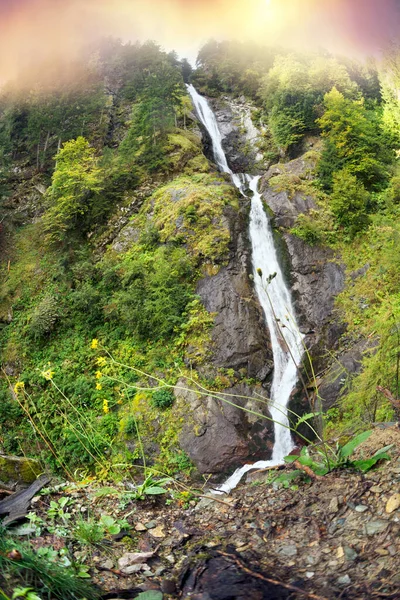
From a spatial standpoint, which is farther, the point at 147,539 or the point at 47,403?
the point at 47,403

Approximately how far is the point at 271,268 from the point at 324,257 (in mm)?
1963

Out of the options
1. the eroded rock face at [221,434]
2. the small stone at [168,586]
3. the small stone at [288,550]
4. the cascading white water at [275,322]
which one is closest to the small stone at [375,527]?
the small stone at [288,550]

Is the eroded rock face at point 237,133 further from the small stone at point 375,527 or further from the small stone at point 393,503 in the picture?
the small stone at point 375,527

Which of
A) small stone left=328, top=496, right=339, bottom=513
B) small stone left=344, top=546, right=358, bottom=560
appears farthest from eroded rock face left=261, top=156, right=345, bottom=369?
small stone left=344, top=546, right=358, bottom=560

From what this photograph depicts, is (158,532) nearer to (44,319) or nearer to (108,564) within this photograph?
(108,564)

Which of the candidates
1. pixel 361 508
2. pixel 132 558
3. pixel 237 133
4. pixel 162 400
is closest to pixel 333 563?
pixel 361 508

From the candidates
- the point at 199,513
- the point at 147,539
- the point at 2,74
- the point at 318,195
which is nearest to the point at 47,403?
the point at 199,513

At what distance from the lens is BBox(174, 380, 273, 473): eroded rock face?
27.9 ft

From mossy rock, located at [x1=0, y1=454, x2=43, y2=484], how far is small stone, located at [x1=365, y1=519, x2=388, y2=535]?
6.20 meters

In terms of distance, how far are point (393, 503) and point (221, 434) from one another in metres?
6.52

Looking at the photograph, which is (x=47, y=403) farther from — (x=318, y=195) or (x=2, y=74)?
(x=2, y=74)

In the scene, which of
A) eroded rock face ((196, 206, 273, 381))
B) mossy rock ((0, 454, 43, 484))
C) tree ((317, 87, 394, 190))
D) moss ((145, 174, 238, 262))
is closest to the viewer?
mossy rock ((0, 454, 43, 484))

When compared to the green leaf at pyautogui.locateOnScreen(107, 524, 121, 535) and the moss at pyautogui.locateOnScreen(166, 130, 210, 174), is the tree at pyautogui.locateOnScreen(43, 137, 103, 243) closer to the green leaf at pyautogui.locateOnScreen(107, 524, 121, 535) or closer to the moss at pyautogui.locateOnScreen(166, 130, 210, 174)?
the moss at pyautogui.locateOnScreen(166, 130, 210, 174)

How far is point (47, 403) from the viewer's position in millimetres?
10672
